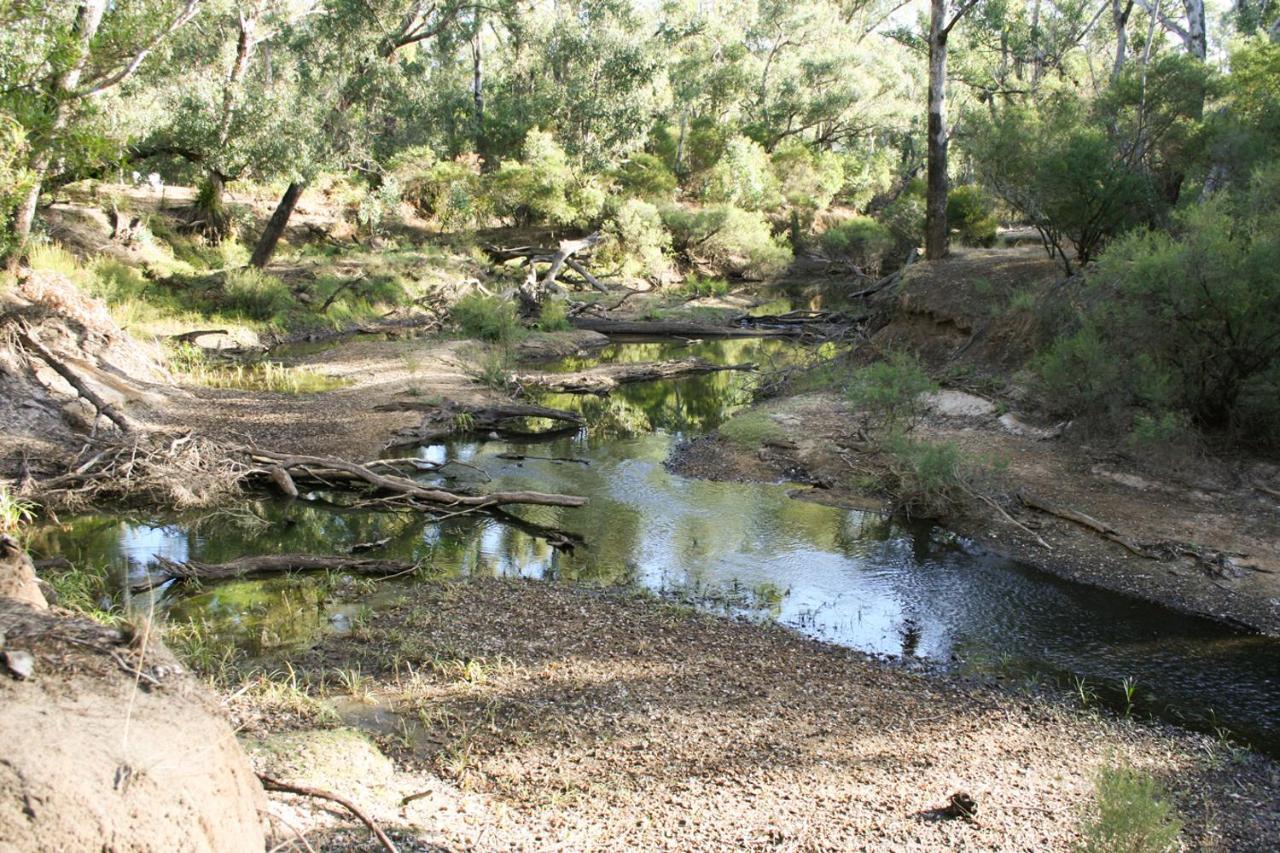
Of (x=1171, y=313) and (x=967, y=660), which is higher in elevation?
(x=1171, y=313)

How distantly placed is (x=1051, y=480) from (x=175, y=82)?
2237cm

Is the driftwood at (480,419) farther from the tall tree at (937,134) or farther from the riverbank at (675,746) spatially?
the tall tree at (937,134)

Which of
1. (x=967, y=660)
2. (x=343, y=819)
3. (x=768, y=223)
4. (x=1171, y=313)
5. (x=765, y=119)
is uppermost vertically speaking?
(x=765, y=119)

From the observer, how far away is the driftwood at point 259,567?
8.99m

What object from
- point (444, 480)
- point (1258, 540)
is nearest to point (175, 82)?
point (444, 480)

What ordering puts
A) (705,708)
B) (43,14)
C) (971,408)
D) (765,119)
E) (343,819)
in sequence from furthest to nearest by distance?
(765,119), (971,408), (43,14), (705,708), (343,819)

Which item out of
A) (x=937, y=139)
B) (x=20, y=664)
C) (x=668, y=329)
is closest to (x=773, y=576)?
(x=20, y=664)

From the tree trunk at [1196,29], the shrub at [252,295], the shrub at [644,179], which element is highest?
the tree trunk at [1196,29]

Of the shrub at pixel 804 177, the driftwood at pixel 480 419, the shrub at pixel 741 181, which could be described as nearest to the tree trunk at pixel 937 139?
the driftwood at pixel 480 419

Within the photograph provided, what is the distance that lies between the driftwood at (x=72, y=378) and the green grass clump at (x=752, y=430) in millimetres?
8871

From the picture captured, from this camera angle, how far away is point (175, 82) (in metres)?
23.4

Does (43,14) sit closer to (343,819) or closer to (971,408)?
(343,819)

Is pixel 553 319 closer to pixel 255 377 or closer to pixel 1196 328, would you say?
pixel 255 377

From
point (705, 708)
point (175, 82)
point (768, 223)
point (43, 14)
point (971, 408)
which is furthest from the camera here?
point (768, 223)
